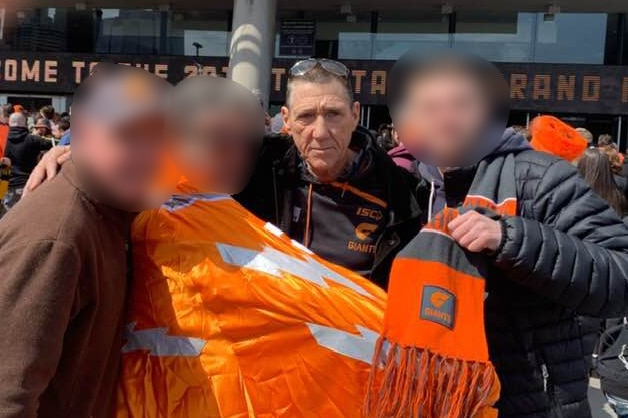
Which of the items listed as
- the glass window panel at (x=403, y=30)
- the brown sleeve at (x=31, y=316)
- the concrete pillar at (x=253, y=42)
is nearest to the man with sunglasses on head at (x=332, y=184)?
the brown sleeve at (x=31, y=316)

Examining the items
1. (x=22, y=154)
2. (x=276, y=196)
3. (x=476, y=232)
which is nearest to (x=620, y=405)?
(x=276, y=196)

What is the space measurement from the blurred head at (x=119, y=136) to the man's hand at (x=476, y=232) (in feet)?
2.03

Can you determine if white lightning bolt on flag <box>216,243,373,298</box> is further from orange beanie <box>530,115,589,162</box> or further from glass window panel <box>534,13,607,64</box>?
glass window panel <box>534,13,607,64</box>

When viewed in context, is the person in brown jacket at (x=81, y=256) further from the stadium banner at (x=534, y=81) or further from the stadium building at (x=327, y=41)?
the stadium banner at (x=534, y=81)

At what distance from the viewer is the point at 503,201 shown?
4.72 ft

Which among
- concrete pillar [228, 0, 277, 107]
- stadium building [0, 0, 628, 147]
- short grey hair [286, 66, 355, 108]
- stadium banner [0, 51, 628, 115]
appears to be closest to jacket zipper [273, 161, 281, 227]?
short grey hair [286, 66, 355, 108]

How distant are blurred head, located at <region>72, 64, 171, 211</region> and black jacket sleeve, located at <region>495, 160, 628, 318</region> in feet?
2.37

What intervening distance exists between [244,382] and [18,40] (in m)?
14.5

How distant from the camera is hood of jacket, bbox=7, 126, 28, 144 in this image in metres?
6.88

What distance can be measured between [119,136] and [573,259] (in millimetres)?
923

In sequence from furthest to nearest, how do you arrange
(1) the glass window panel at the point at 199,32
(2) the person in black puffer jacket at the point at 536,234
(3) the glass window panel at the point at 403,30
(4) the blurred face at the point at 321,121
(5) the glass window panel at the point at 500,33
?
(1) the glass window panel at the point at 199,32 → (3) the glass window panel at the point at 403,30 → (5) the glass window panel at the point at 500,33 → (4) the blurred face at the point at 321,121 → (2) the person in black puffer jacket at the point at 536,234

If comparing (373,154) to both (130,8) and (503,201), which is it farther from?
(130,8)

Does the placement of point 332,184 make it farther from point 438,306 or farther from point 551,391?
point 551,391

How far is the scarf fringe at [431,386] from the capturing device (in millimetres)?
1284
